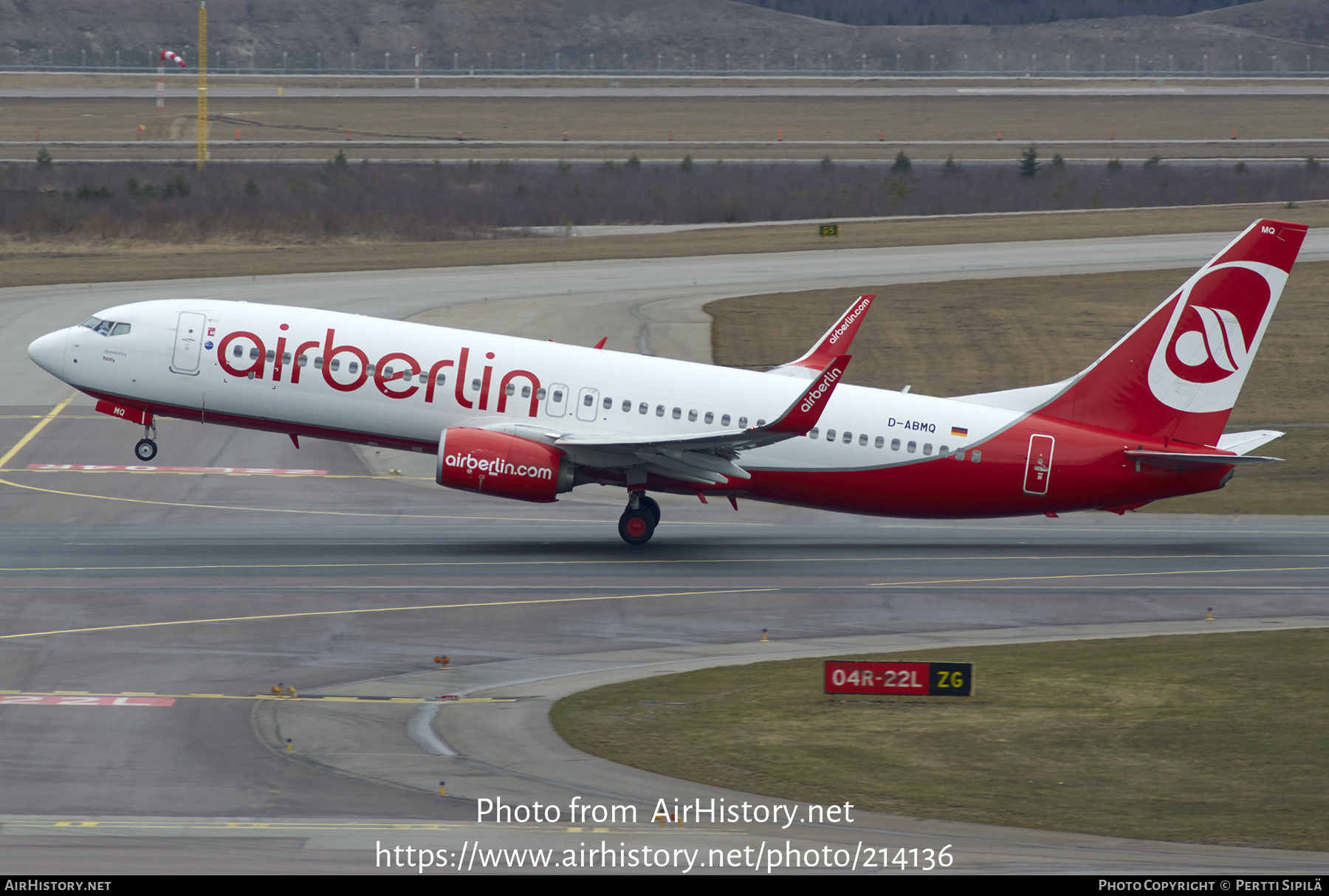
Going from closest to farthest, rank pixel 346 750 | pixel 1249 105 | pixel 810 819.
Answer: pixel 810 819
pixel 346 750
pixel 1249 105

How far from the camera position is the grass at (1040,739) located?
19938 mm

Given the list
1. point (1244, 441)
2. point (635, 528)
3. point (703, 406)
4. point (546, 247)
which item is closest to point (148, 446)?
Result: point (635, 528)

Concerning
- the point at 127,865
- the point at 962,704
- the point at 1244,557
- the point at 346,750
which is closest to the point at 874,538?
the point at 1244,557

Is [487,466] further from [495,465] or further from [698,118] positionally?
[698,118]

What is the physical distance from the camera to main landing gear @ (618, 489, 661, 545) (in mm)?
39188

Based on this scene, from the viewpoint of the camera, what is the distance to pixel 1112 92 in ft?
605

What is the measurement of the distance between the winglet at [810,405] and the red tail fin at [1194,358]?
7597mm

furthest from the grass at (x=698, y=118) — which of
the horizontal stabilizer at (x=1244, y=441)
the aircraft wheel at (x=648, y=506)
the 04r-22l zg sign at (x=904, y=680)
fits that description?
the 04r-22l zg sign at (x=904, y=680)

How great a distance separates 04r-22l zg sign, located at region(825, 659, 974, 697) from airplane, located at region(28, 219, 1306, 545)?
495 inches

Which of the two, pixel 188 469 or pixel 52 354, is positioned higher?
pixel 52 354

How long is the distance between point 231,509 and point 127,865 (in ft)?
87.3

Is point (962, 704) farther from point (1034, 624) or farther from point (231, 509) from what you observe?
point (231, 509)

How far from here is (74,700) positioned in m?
25.1

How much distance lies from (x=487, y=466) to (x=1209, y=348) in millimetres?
18689
